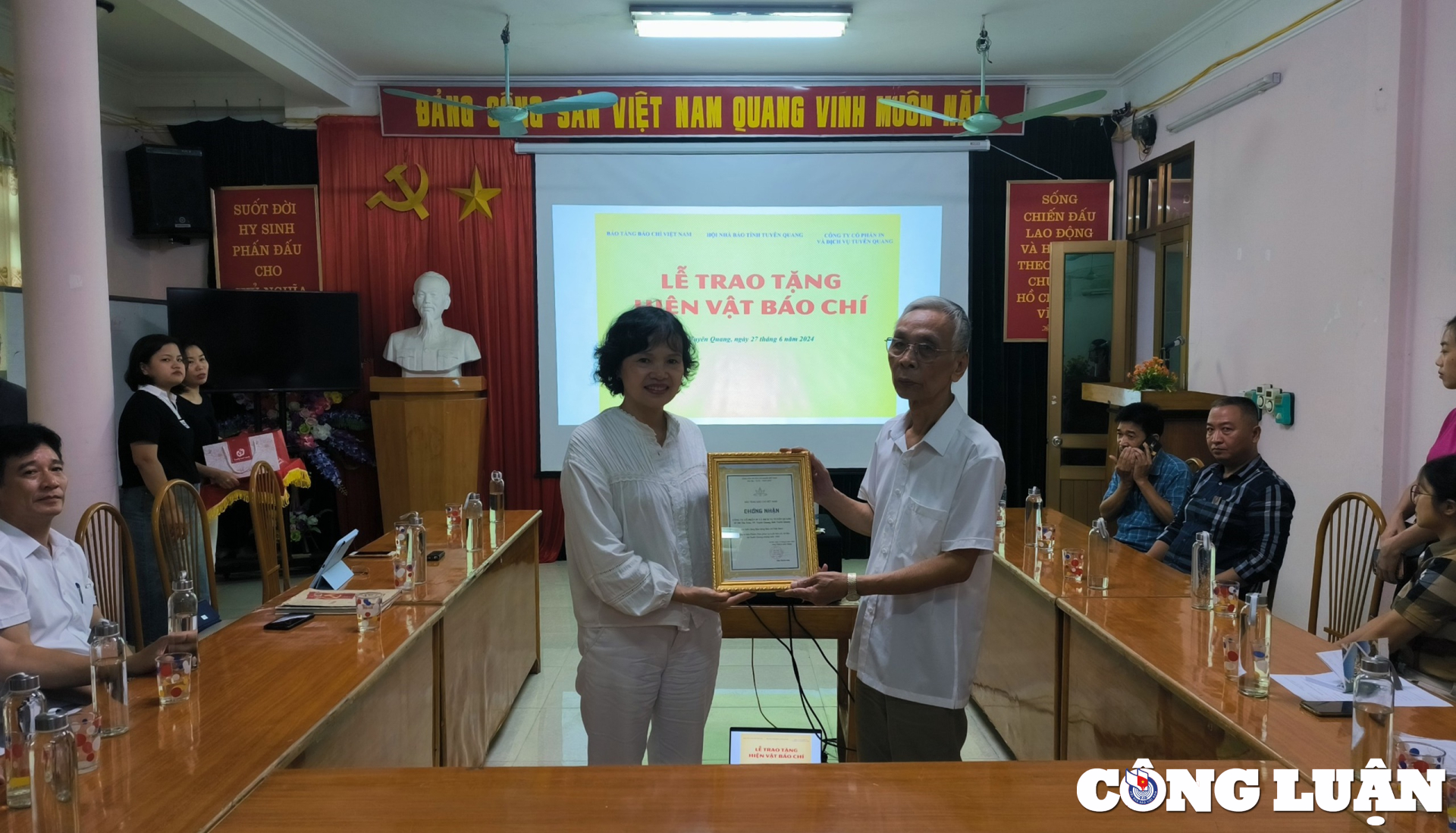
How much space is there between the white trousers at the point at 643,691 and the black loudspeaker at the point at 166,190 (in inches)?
210

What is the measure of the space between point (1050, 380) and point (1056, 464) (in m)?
0.57

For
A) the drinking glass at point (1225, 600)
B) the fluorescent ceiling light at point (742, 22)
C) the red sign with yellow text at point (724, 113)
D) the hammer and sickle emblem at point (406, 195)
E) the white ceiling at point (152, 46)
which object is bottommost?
the drinking glass at point (1225, 600)

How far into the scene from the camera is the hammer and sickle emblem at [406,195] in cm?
595

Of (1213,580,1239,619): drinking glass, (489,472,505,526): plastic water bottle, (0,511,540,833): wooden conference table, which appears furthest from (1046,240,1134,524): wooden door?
(0,511,540,833): wooden conference table

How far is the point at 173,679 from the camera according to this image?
1765 mm

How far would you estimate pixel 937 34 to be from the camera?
5.15 metres

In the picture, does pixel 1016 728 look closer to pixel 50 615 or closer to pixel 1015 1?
pixel 50 615

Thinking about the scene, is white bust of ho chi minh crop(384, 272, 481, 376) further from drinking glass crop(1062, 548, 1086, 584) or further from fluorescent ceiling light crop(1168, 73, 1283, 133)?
fluorescent ceiling light crop(1168, 73, 1283, 133)

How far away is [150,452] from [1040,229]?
5.35 metres

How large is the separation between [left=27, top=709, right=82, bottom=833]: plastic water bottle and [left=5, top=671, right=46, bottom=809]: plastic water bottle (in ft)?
0.21

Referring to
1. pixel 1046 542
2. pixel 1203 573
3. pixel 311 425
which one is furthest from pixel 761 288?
pixel 1203 573

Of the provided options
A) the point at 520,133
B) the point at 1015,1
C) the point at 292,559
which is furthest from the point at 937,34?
the point at 292,559

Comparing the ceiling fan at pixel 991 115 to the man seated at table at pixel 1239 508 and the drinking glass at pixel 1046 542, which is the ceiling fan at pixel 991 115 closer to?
the man seated at table at pixel 1239 508

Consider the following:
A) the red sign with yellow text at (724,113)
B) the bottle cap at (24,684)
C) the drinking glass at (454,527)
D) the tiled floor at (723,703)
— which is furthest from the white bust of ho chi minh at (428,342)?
the bottle cap at (24,684)
